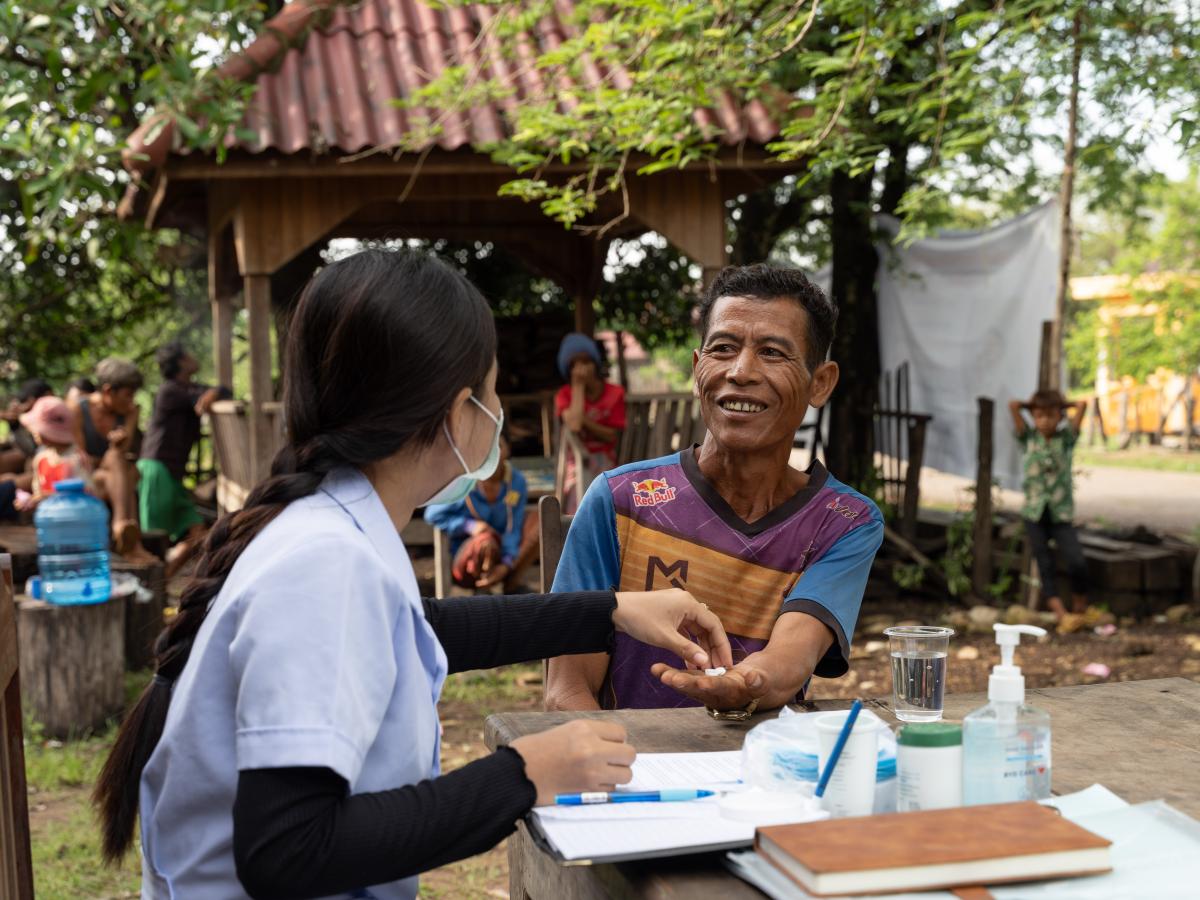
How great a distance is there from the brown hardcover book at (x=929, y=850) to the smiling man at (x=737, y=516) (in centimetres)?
103

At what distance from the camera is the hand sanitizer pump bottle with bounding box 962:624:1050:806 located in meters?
1.58

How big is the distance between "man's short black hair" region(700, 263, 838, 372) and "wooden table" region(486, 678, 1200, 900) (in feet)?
2.73

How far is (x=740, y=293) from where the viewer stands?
2.78 meters

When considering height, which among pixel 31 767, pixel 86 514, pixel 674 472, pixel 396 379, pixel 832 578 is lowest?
pixel 31 767

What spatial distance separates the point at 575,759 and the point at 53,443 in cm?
680

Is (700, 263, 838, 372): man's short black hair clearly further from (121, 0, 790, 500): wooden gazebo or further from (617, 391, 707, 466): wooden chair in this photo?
(617, 391, 707, 466): wooden chair

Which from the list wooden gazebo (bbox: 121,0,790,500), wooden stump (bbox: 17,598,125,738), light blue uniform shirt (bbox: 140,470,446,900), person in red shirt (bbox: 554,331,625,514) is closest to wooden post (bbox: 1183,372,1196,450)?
wooden gazebo (bbox: 121,0,790,500)

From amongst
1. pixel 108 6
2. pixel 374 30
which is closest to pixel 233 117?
pixel 108 6

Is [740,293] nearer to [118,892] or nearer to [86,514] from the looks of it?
[118,892]

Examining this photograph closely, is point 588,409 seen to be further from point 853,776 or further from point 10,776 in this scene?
point 853,776

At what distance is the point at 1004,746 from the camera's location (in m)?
1.59

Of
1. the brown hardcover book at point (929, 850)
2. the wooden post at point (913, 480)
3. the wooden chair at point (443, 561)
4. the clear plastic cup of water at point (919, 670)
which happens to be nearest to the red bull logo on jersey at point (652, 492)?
Result: the clear plastic cup of water at point (919, 670)

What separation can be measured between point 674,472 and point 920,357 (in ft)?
26.9

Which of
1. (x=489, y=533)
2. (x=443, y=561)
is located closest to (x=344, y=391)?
(x=489, y=533)
